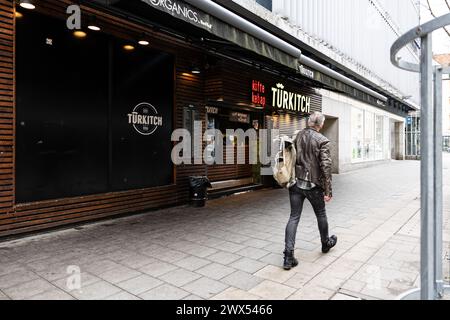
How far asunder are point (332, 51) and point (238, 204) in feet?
23.7

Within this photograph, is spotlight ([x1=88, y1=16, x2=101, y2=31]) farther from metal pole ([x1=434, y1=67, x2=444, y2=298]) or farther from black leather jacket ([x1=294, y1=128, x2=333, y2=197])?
metal pole ([x1=434, y1=67, x2=444, y2=298])

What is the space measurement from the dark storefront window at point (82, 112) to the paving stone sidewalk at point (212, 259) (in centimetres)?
92

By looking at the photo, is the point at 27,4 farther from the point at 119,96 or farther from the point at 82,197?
the point at 82,197

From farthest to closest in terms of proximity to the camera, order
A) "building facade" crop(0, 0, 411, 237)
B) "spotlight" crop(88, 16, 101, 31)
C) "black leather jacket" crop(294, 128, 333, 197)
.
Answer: "spotlight" crop(88, 16, 101, 31) < "building facade" crop(0, 0, 411, 237) < "black leather jacket" crop(294, 128, 333, 197)

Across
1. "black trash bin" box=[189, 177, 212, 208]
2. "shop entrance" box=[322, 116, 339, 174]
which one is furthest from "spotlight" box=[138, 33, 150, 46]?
"shop entrance" box=[322, 116, 339, 174]

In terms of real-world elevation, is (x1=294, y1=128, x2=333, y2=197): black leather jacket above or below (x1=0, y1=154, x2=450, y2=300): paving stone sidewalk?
above

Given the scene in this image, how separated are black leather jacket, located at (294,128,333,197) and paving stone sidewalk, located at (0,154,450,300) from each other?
1.10 metres

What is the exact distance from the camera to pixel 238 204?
8.45 metres

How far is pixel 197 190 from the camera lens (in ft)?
26.0

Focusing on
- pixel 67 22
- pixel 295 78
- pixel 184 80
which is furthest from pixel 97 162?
pixel 295 78

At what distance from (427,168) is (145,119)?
5.87 metres

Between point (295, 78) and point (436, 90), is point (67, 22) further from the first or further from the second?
point (295, 78)

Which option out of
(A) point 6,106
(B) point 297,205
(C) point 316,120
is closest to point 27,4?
(A) point 6,106

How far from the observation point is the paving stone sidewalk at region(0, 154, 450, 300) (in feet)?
11.4
